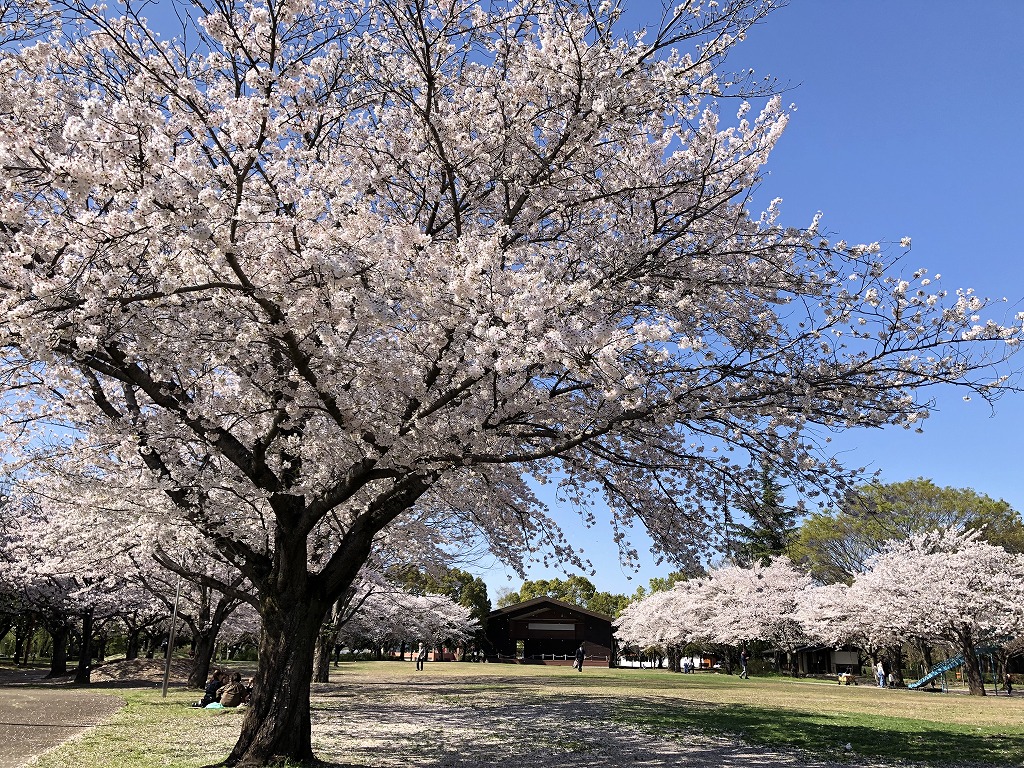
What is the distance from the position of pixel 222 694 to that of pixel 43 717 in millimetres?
3565

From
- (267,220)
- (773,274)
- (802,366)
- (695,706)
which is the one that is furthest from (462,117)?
(695,706)

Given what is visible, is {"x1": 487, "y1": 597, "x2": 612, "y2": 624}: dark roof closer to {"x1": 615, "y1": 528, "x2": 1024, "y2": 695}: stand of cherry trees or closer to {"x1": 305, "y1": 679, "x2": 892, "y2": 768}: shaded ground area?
{"x1": 615, "y1": 528, "x2": 1024, "y2": 695}: stand of cherry trees

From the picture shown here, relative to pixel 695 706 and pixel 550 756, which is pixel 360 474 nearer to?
pixel 550 756

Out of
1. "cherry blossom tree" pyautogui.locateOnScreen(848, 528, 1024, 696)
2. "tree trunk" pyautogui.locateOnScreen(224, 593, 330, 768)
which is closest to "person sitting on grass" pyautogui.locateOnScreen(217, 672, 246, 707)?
"tree trunk" pyautogui.locateOnScreen(224, 593, 330, 768)

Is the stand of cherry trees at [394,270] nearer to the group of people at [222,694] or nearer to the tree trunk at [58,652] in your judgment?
the group of people at [222,694]

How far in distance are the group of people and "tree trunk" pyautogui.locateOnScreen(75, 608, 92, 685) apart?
10.1 meters

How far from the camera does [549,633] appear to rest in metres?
57.2

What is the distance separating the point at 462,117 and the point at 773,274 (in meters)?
3.70

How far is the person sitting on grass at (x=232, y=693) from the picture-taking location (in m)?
14.6

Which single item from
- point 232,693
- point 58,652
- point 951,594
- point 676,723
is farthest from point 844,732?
point 58,652

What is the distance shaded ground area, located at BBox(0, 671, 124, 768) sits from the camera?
8.95 metres

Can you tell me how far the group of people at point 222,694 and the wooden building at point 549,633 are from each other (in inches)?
1706

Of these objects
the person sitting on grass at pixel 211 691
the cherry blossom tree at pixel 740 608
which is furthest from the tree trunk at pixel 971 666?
the person sitting on grass at pixel 211 691

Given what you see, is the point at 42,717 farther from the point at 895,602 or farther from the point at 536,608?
the point at 536,608
